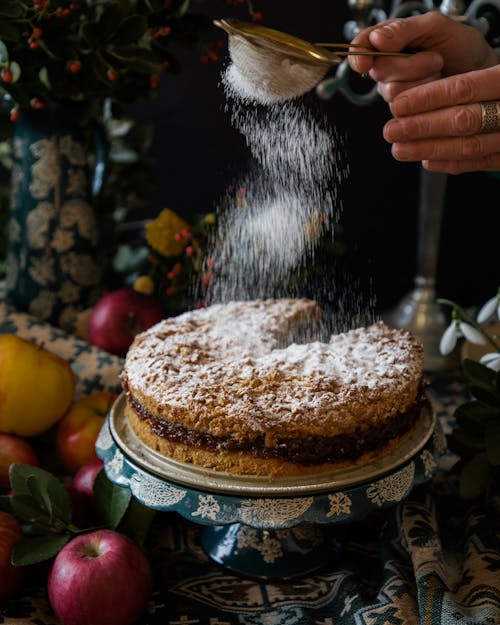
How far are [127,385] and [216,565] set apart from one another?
0.89 feet

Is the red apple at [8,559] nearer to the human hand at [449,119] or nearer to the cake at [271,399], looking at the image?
the cake at [271,399]

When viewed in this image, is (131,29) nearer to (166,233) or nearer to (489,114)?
(166,233)

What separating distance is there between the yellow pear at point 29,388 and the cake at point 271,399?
0.20 meters

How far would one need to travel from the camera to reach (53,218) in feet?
4.80

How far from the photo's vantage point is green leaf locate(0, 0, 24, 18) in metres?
1.15

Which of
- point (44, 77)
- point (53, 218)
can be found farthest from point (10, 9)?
point (53, 218)

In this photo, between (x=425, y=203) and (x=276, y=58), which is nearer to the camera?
(x=276, y=58)

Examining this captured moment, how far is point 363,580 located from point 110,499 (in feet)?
1.14

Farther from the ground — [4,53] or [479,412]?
[4,53]

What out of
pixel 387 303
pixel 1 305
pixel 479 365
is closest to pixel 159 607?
pixel 479 365

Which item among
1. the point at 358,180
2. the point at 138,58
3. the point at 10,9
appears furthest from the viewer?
the point at 358,180

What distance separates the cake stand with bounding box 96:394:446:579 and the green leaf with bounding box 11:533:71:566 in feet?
0.33

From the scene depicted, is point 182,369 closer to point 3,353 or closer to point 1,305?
point 3,353

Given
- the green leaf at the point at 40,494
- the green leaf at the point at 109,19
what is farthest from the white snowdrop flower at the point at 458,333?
the green leaf at the point at 109,19
